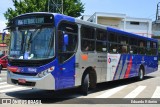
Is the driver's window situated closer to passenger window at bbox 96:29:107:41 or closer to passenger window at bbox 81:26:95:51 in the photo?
passenger window at bbox 81:26:95:51

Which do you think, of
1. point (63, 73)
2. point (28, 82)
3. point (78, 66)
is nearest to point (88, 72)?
point (78, 66)

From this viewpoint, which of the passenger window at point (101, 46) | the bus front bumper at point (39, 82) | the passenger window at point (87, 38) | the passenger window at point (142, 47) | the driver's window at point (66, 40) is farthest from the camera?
the passenger window at point (142, 47)

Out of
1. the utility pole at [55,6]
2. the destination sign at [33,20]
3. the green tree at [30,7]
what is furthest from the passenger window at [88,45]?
the green tree at [30,7]

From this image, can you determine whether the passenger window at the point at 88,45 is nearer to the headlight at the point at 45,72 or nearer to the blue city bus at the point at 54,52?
the blue city bus at the point at 54,52

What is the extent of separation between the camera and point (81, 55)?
13.1m

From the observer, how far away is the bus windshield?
11367 millimetres

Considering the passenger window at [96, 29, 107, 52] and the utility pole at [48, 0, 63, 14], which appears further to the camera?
the utility pole at [48, 0, 63, 14]

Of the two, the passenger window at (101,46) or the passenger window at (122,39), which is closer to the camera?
the passenger window at (101,46)

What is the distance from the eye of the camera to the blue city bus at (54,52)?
11359 millimetres

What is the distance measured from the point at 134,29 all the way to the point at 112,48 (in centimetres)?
5747

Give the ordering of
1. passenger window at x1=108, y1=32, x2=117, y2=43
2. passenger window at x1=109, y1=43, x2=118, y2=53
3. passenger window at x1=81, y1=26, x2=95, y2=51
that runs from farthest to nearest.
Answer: passenger window at x1=109, y1=43, x2=118, y2=53
passenger window at x1=108, y1=32, x2=117, y2=43
passenger window at x1=81, y1=26, x2=95, y2=51

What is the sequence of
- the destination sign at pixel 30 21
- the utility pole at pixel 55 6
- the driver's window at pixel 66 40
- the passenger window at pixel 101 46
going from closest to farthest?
the driver's window at pixel 66 40 → the destination sign at pixel 30 21 → the passenger window at pixel 101 46 → the utility pole at pixel 55 6

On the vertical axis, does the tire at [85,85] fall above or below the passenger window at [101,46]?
below

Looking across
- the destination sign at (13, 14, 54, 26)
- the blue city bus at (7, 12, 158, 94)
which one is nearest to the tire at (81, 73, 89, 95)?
the blue city bus at (7, 12, 158, 94)
